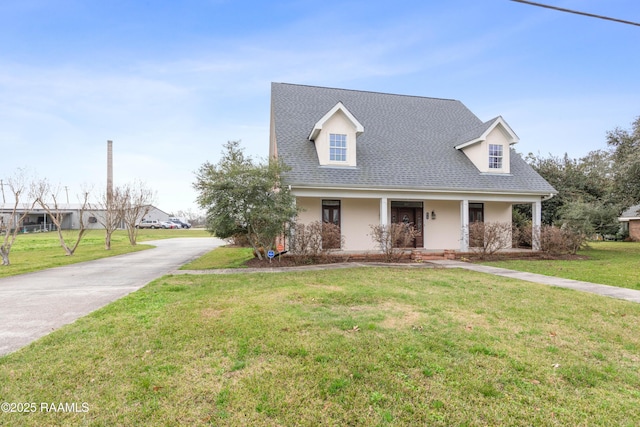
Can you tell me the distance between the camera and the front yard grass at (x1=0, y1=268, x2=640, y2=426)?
8.87ft

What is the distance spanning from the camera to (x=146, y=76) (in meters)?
16.5

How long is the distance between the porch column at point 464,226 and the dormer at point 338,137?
216 inches

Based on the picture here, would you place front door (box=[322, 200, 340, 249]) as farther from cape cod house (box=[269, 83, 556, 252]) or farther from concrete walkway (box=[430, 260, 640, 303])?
concrete walkway (box=[430, 260, 640, 303])

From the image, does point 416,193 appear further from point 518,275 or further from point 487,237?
point 518,275

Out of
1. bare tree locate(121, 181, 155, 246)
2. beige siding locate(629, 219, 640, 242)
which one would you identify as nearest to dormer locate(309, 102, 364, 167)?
bare tree locate(121, 181, 155, 246)

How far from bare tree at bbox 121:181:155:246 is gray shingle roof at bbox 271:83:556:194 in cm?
1382

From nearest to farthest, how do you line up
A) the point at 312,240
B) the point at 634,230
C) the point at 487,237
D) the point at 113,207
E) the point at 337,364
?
the point at 337,364 < the point at 312,240 < the point at 487,237 < the point at 113,207 < the point at 634,230

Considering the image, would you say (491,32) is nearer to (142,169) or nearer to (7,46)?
(7,46)

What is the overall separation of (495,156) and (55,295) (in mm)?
18018

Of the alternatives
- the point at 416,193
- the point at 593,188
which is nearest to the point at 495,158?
the point at 416,193

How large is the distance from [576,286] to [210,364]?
28.8ft

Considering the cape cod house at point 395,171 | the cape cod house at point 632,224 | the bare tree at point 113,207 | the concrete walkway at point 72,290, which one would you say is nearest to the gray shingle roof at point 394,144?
the cape cod house at point 395,171

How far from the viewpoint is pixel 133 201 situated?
2497 cm

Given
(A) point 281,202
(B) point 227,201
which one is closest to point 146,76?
(B) point 227,201
